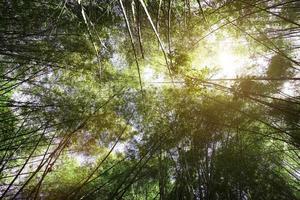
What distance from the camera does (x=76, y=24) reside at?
5824 millimetres

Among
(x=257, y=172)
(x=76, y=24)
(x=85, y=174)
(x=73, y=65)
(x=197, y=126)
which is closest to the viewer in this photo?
(x=257, y=172)

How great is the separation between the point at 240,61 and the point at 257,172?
7.82ft

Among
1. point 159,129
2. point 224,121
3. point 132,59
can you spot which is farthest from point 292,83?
point 132,59

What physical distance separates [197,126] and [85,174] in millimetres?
2637

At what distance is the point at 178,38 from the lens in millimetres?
6055

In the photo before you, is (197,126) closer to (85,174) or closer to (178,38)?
(178,38)

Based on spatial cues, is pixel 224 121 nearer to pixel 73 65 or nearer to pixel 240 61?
pixel 240 61

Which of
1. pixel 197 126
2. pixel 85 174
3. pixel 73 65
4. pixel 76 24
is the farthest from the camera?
pixel 85 174

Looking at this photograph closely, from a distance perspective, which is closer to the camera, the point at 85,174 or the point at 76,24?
the point at 76,24

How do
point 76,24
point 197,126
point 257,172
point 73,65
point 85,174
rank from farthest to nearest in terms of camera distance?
point 85,174 → point 73,65 → point 76,24 → point 197,126 → point 257,172

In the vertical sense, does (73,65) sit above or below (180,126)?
above

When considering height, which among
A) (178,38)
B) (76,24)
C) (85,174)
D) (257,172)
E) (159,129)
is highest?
(76,24)

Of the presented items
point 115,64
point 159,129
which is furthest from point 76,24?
point 159,129

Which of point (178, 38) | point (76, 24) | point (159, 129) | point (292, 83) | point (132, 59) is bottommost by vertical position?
point (159, 129)
